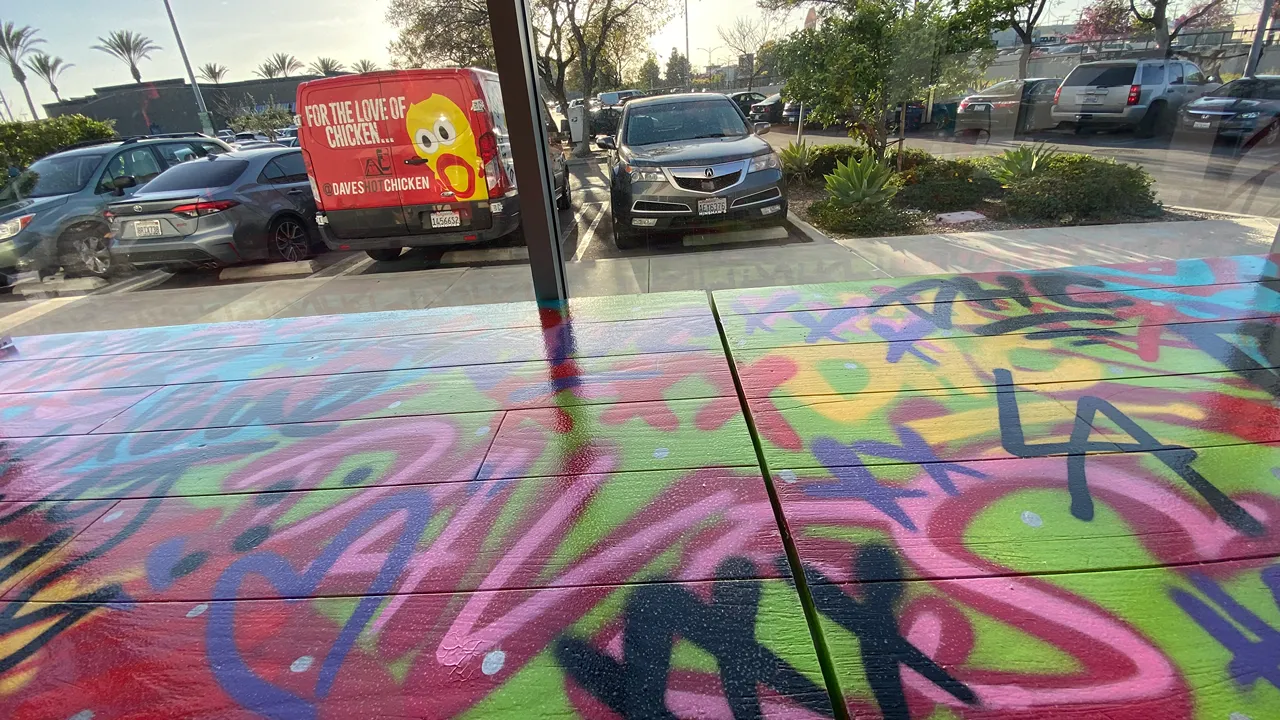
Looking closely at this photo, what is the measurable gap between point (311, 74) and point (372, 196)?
104 inches

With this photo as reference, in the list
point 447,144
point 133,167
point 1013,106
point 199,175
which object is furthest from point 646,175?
point 133,167

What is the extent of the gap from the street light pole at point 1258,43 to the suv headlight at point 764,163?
484cm

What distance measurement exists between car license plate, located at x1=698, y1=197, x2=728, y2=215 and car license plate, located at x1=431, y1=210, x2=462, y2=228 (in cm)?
224

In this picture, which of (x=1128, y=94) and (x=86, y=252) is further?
(x=1128, y=94)

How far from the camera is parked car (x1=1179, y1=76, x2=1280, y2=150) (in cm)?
640

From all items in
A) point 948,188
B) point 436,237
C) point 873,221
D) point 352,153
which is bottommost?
point 873,221

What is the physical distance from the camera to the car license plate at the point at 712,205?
578cm

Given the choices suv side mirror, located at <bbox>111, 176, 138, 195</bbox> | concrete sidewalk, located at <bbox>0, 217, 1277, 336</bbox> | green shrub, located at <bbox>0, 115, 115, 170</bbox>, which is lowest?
concrete sidewalk, located at <bbox>0, 217, 1277, 336</bbox>

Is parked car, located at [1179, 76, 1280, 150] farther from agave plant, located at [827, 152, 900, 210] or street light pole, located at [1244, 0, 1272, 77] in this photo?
agave plant, located at [827, 152, 900, 210]

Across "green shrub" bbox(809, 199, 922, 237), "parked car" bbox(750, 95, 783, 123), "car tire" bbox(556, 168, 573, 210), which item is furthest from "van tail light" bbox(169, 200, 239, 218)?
"parked car" bbox(750, 95, 783, 123)

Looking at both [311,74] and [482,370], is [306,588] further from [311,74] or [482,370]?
[311,74]

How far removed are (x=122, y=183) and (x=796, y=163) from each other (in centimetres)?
777

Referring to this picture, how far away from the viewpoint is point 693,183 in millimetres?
5773

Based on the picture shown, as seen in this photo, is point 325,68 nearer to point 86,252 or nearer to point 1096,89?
point 86,252
